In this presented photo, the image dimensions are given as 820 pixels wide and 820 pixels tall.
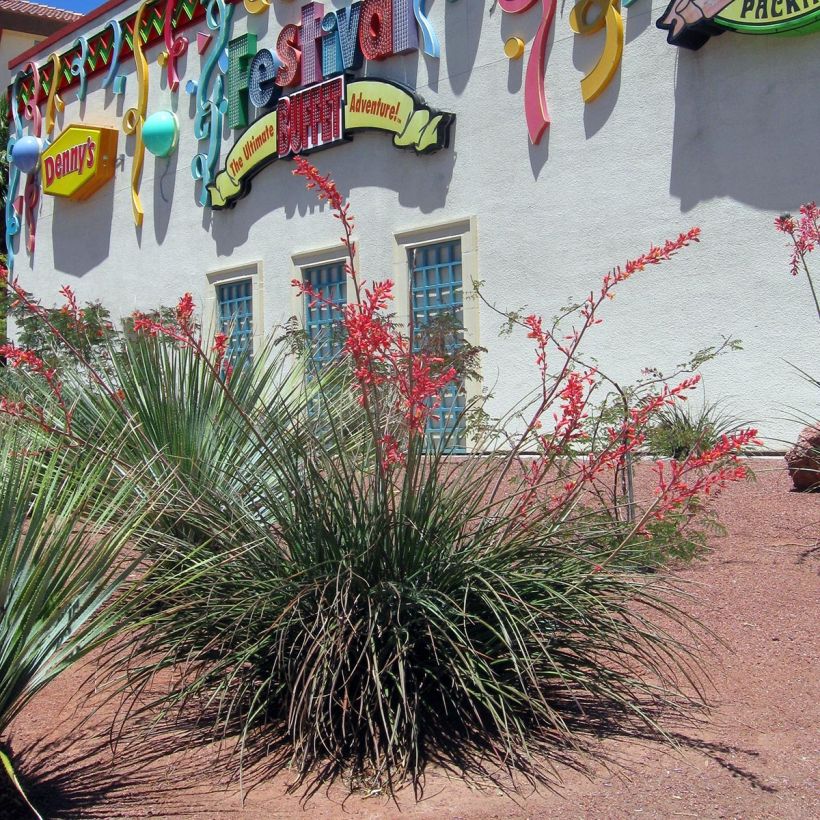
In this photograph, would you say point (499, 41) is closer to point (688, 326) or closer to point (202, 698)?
point (688, 326)

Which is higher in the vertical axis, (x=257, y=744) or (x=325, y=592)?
(x=325, y=592)

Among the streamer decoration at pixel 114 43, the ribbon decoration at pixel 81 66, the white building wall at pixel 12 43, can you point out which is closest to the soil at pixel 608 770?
the streamer decoration at pixel 114 43

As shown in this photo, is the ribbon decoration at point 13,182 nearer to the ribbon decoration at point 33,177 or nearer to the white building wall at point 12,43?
the ribbon decoration at point 33,177

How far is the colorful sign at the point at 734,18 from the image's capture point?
966cm

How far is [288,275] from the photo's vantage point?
15.0m

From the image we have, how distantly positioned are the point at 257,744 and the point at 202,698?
1.43ft

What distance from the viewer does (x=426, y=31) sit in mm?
12906

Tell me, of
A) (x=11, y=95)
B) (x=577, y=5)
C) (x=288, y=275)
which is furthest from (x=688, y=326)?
(x=11, y=95)

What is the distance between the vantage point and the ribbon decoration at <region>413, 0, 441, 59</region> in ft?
42.3

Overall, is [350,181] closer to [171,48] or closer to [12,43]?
[171,48]

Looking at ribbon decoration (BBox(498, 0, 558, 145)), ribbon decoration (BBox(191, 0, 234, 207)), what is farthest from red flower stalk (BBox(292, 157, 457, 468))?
ribbon decoration (BBox(191, 0, 234, 207))

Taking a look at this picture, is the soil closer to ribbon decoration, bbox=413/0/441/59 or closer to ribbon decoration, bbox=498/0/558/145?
ribbon decoration, bbox=498/0/558/145

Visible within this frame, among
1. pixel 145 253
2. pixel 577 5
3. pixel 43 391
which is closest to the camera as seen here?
pixel 43 391

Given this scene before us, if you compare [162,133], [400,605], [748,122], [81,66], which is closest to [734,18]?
[748,122]
